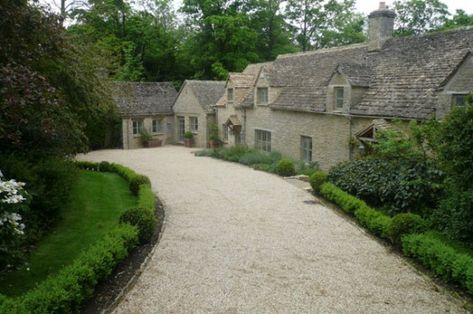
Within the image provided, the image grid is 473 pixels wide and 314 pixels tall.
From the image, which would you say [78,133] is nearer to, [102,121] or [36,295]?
[36,295]

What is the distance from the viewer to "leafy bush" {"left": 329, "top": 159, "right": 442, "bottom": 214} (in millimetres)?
12789

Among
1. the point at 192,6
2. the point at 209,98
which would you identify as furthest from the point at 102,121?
the point at 192,6

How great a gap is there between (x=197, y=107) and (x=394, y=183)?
23.8m

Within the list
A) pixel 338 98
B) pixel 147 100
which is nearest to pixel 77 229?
pixel 338 98

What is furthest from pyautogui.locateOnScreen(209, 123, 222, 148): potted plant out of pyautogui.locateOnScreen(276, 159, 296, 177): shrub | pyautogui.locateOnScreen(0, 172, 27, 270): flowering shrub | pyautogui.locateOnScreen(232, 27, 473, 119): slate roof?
pyautogui.locateOnScreen(0, 172, 27, 270): flowering shrub

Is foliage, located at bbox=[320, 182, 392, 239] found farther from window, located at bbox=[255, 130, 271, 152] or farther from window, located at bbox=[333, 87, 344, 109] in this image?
window, located at bbox=[255, 130, 271, 152]

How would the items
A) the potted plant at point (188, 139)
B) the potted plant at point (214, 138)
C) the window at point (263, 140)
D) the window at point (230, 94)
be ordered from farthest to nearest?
the potted plant at point (188, 139), the potted plant at point (214, 138), the window at point (230, 94), the window at point (263, 140)

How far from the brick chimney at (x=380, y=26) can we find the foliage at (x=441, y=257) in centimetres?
1463

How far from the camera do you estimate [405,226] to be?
1093cm

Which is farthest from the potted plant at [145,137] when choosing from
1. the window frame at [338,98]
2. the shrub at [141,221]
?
the shrub at [141,221]

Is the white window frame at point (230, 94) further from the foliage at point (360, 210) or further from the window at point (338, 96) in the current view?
the foliage at point (360, 210)

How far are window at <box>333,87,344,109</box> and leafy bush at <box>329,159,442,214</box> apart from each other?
4.63 m

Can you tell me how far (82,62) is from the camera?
14109 millimetres

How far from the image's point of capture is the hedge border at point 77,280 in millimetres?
6703
